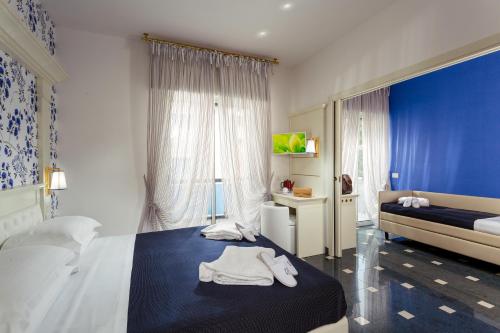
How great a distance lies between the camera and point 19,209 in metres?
1.92

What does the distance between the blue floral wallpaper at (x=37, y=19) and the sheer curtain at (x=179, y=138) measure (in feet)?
3.47

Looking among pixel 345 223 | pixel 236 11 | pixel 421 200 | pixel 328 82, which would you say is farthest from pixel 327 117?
pixel 421 200

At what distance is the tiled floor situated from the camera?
2.00 meters

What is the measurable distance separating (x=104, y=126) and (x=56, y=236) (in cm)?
179

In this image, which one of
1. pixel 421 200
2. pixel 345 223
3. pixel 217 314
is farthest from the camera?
pixel 421 200

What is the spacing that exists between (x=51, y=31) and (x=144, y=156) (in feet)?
5.54

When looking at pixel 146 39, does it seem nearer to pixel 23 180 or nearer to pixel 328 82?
pixel 23 180

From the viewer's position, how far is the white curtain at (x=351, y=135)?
482 centimetres

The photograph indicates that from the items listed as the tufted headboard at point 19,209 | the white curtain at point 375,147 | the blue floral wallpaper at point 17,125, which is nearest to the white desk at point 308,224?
the white curtain at point 375,147

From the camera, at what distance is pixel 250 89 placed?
378cm

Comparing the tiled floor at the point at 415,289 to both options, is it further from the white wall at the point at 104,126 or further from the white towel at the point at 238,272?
the white wall at the point at 104,126

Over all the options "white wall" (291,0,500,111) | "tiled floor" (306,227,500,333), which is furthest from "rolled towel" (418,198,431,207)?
"white wall" (291,0,500,111)

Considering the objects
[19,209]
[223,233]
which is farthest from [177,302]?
[19,209]

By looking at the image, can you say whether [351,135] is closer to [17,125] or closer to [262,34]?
[262,34]
